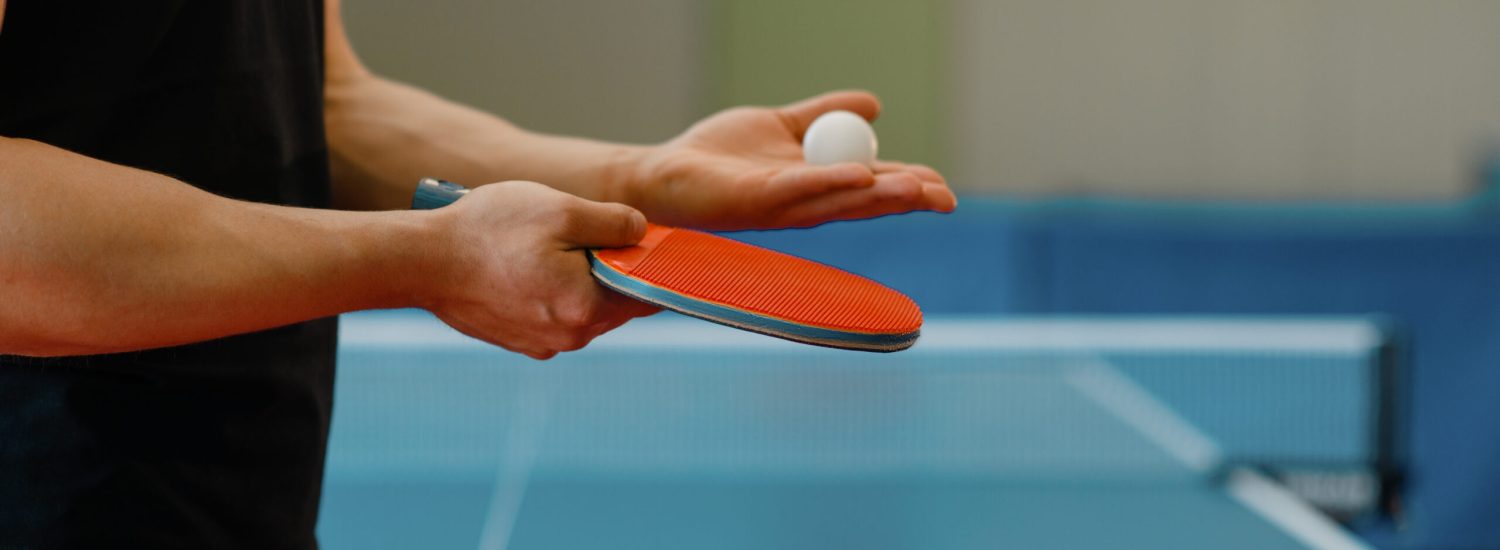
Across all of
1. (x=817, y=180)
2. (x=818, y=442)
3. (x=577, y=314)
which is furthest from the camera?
(x=818, y=442)

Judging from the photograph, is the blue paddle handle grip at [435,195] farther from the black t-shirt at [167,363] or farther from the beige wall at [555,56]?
the beige wall at [555,56]

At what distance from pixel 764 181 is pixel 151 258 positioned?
1.62 ft

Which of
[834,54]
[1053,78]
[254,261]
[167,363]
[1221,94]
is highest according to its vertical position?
[254,261]

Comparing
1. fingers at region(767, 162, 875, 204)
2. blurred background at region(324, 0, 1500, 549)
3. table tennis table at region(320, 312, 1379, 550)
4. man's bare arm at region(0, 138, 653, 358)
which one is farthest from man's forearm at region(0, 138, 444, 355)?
blurred background at region(324, 0, 1500, 549)

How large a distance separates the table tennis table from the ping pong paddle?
4.38ft

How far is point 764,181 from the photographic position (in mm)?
1071

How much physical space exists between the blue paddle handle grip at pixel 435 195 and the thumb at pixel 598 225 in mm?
129

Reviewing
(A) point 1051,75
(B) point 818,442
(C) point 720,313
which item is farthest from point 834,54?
(C) point 720,313

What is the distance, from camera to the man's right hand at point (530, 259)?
82 cm

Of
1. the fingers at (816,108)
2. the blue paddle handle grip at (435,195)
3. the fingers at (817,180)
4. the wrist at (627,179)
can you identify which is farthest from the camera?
the fingers at (816,108)

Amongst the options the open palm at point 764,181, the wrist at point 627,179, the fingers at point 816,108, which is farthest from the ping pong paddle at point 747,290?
the fingers at point 816,108

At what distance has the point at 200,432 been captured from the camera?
920 mm

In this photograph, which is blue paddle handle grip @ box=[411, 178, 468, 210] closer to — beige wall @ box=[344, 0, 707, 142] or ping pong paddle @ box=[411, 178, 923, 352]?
ping pong paddle @ box=[411, 178, 923, 352]

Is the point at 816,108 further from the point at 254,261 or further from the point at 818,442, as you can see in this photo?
the point at 818,442
